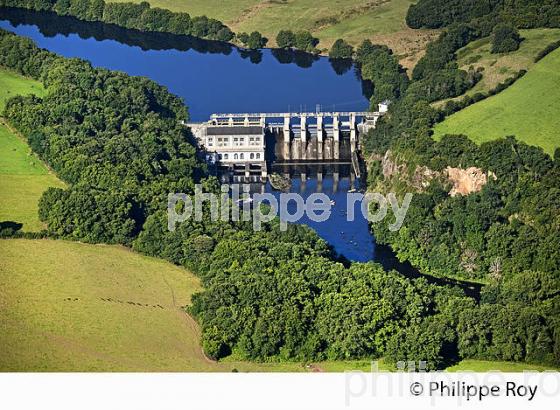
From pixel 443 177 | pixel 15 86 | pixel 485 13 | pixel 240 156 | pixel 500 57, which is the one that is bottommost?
pixel 443 177

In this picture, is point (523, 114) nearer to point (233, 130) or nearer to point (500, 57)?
point (500, 57)

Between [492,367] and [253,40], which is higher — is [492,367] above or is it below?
below

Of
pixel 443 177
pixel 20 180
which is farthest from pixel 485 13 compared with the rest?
pixel 20 180

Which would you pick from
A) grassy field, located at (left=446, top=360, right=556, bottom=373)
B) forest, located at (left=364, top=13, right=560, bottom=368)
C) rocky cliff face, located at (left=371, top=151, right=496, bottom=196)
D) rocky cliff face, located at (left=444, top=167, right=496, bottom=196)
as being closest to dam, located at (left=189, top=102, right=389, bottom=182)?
forest, located at (left=364, top=13, right=560, bottom=368)

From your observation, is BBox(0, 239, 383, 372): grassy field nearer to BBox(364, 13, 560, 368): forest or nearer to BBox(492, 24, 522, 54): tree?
BBox(364, 13, 560, 368): forest

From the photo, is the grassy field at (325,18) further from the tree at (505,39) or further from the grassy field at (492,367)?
the grassy field at (492,367)

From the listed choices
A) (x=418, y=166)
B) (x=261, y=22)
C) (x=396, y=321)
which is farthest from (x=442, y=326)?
(x=261, y=22)
